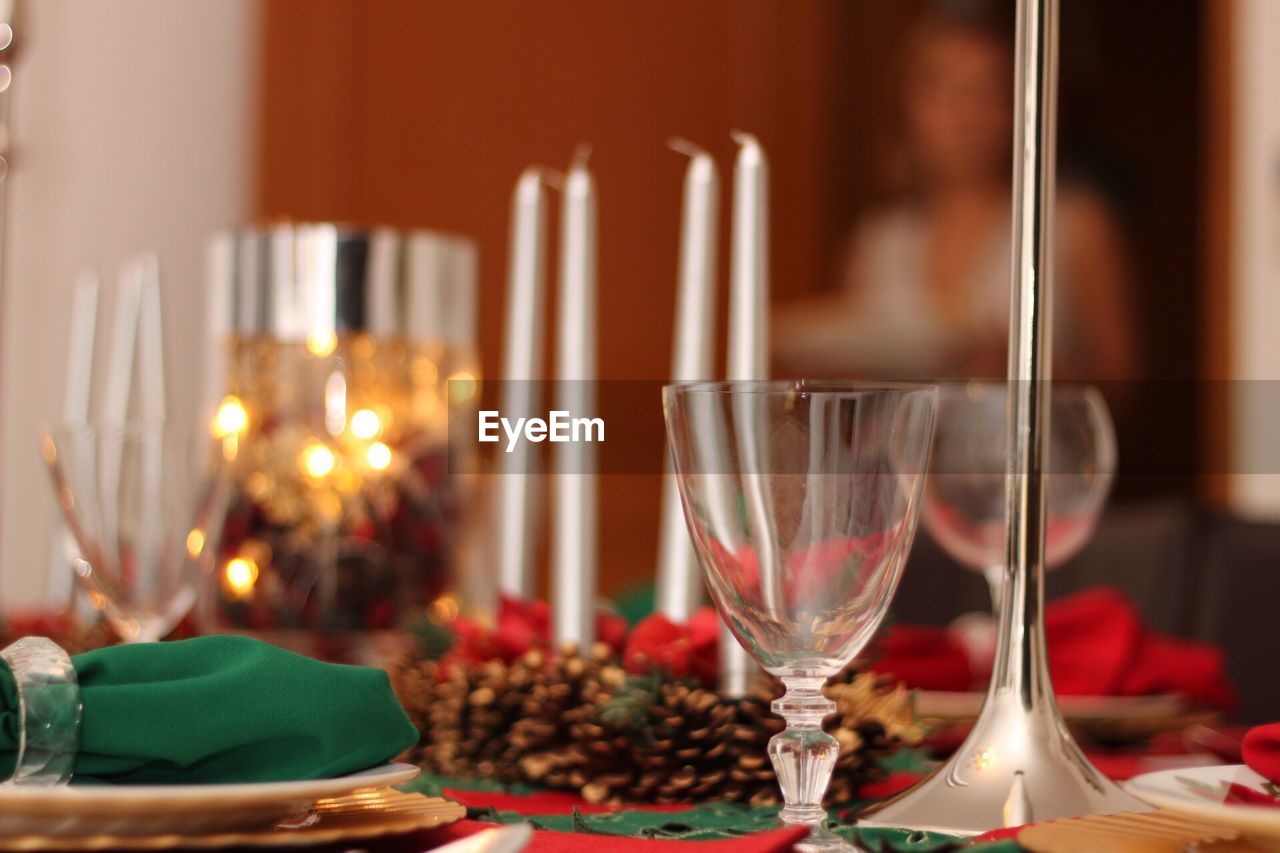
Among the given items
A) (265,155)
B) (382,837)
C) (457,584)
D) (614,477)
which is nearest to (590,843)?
(382,837)

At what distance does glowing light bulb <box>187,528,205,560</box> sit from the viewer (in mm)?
738

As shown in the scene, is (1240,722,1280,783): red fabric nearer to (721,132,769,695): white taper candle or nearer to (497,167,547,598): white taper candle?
(721,132,769,695): white taper candle

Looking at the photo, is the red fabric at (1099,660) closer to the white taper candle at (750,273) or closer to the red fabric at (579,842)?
the white taper candle at (750,273)

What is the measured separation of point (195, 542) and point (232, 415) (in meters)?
0.22

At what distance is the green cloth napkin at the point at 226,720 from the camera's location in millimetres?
438

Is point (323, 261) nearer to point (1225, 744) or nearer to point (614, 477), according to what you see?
point (1225, 744)

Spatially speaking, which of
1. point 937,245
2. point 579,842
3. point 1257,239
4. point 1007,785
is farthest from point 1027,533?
point 937,245

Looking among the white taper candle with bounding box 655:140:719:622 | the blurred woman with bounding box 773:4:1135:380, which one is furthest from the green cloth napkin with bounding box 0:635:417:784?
the blurred woman with bounding box 773:4:1135:380

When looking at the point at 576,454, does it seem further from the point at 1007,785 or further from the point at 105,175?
the point at 105,175

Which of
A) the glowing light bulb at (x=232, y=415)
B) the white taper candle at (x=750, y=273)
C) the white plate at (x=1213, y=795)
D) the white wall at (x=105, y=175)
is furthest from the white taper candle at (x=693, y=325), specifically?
the white wall at (x=105, y=175)

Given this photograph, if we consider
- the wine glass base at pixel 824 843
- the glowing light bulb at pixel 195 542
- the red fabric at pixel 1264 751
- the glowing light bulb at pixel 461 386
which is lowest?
the wine glass base at pixel 824 843

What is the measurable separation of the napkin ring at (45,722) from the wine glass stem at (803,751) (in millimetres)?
208

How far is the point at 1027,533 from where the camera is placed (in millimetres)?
524

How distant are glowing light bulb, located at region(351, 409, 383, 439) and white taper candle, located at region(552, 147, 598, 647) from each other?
29cm
